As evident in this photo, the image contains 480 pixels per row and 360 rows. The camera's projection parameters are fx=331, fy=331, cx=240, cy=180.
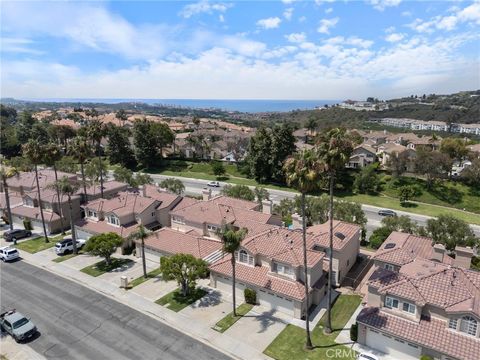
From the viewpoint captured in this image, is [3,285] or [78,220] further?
[78,220]

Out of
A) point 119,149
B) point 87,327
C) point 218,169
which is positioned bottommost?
point 87,327

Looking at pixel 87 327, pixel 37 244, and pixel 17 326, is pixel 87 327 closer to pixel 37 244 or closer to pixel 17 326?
pixel 17 326

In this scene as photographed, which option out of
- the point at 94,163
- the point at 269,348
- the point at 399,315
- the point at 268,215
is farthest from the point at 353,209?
the point at 94,163

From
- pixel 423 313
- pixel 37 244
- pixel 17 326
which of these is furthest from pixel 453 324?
pixel 37 244

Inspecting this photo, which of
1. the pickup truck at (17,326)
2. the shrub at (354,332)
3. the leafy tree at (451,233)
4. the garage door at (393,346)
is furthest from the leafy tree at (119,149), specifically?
the garage door at (393,346)

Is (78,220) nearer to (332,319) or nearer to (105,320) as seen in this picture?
(105,320)
